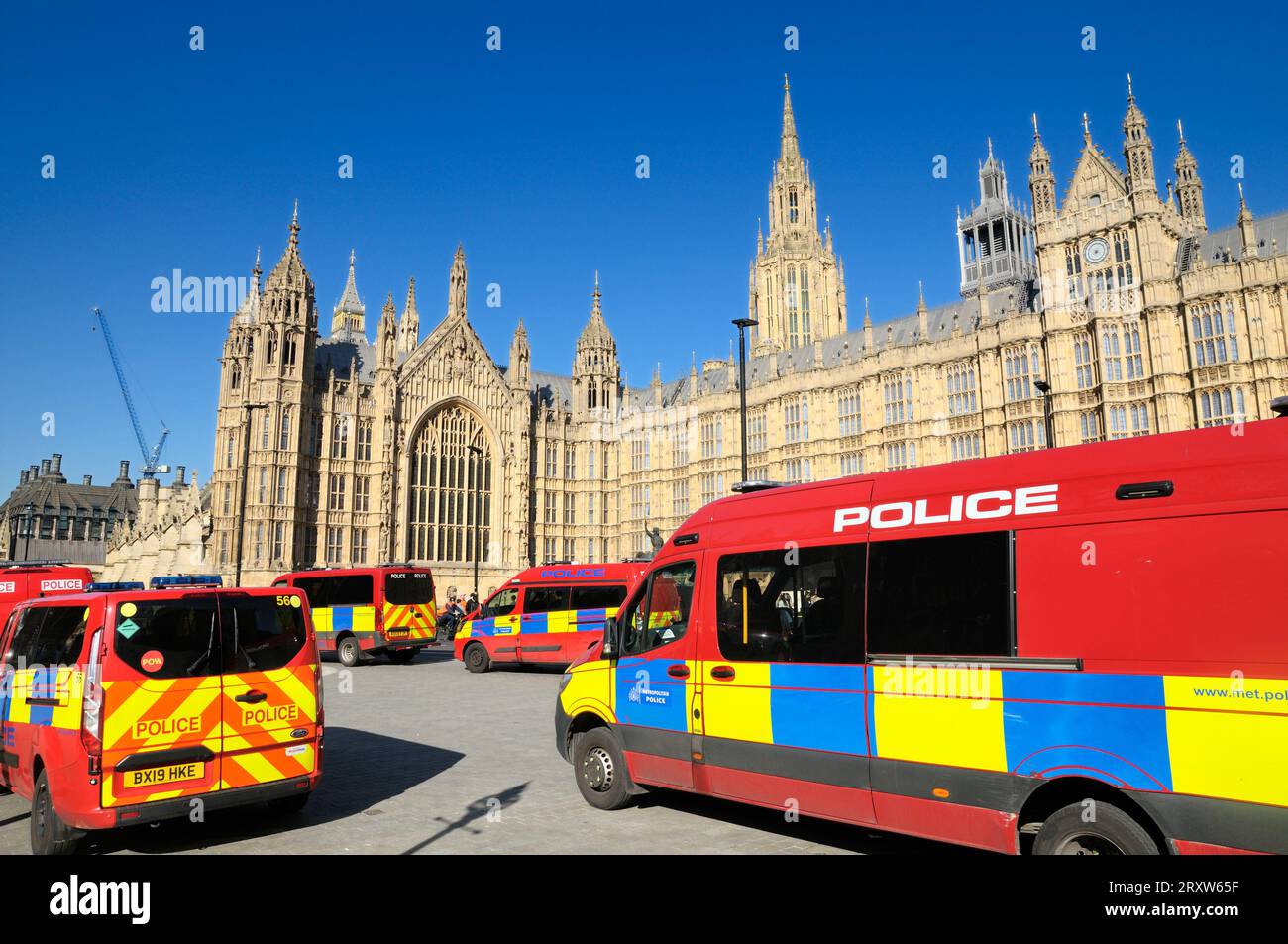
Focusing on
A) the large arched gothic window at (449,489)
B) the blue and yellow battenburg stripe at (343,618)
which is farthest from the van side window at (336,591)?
the large arched gothic window at (449,489)

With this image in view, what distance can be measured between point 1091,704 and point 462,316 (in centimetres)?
5748

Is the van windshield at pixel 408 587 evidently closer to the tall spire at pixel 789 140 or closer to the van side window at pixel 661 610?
the van side window at pixel 661 610

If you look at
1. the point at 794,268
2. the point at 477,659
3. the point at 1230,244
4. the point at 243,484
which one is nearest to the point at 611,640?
the point at 477,659

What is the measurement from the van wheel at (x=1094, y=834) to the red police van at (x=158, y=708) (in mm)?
6374

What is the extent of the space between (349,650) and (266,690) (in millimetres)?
18920

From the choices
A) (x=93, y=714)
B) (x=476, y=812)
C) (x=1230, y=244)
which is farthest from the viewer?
(x=1230, y=244)

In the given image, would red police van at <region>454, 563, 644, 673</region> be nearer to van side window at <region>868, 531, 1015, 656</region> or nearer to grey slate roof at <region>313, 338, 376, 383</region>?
van side window at <region>868, 531, 1015, 656</region>

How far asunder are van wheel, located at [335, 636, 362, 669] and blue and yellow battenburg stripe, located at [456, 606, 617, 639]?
3.59m

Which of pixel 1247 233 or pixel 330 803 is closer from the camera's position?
pixel 330 803

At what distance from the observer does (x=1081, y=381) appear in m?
37.7

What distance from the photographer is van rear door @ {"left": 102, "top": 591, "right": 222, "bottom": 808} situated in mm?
6945

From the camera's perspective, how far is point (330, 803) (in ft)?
29.1

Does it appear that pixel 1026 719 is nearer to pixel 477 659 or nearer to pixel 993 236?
pixel 477 659

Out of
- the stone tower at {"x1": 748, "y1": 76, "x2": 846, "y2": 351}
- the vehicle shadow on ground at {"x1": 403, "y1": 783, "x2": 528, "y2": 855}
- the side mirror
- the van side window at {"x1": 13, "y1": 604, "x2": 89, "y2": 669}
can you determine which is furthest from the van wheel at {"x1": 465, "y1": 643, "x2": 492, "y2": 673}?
the stone tower at {"x1": 748, "y1": 76, "x2": 846, "y2": 351}
